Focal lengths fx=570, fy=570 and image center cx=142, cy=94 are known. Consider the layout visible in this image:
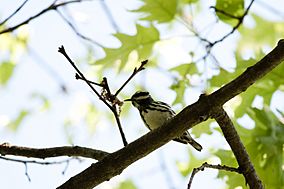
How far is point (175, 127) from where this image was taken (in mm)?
1056

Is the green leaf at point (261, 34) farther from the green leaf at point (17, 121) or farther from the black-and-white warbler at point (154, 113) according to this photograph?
the green leaf at point (17, 121)

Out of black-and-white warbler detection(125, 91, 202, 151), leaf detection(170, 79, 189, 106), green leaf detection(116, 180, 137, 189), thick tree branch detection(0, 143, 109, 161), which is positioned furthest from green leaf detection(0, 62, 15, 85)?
thick tree branch detection(0, 143, 109, 161)

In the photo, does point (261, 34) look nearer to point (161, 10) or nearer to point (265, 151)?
point (161, 10)

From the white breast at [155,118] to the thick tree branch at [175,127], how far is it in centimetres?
61

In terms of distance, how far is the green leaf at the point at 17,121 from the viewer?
288 centimetres

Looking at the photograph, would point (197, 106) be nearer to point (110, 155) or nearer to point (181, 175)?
point (110, 155)

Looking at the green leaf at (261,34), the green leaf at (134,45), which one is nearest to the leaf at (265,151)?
the green leaf at (134,45)

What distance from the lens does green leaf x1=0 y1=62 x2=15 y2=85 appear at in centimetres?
264

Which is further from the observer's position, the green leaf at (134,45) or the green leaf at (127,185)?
the green leaf at (127,185)

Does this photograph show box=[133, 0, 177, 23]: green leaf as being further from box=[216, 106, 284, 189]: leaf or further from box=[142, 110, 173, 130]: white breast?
box=[216, 106, 284, 189]: leaf

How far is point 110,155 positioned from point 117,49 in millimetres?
651

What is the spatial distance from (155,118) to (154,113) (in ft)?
0.07

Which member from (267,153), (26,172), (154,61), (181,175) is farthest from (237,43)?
(26,172)

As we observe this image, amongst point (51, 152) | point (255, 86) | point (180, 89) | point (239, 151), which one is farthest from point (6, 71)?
point (239, 151)
